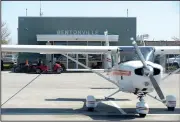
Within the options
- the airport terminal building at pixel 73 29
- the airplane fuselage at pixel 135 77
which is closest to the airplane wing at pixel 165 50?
the airplane fuselage at pixel 135 77

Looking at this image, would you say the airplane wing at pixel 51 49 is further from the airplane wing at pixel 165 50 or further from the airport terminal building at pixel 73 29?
the airport terminal building at pixel 73 29

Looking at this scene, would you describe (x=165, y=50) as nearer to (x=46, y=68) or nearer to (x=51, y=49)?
(x=51, y=49)

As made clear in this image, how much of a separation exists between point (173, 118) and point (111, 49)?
3640 mm

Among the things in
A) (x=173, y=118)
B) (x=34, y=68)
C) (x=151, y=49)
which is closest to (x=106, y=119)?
(x=173, y=118)

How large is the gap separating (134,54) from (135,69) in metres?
1.25

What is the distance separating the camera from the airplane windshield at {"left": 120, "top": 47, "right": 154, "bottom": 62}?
11.9m

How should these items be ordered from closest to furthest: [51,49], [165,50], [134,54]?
[134,54] → [51,49] → [165,50]

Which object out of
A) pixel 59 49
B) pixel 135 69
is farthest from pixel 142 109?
pixel 59 49

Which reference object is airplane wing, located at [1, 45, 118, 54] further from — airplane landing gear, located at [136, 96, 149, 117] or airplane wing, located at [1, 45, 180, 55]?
airplane landing gear, located at [136, 96, 149, 117]

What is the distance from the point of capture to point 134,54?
12086 mm

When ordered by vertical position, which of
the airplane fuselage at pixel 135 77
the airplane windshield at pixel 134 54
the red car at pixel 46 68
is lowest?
the red car at pixel 46 68

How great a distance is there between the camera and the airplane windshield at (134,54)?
467 inches

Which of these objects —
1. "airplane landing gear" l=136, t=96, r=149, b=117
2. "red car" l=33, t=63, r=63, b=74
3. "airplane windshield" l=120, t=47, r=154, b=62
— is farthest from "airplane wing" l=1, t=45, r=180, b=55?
"red car" l=33, t=63, r=63, b=74

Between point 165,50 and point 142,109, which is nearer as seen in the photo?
point 142,109
